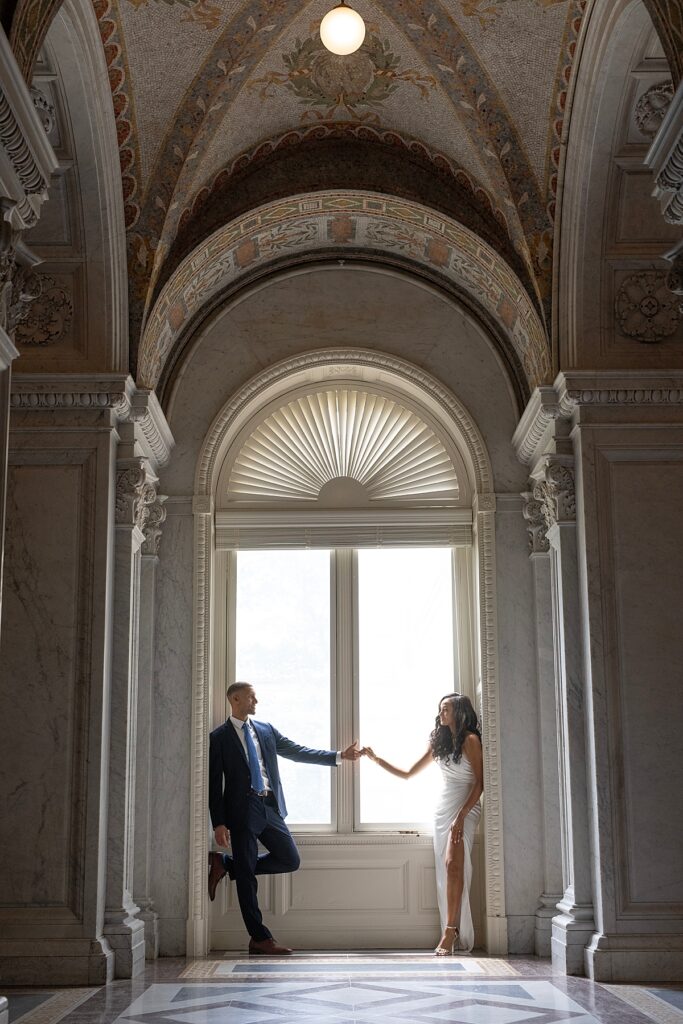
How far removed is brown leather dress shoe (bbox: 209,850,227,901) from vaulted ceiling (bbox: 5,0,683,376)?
3.95 meters

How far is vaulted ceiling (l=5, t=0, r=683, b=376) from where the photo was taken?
25.0ft

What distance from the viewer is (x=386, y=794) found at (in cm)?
947

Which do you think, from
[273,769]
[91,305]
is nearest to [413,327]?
[91,305]

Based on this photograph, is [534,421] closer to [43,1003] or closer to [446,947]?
[446,947]

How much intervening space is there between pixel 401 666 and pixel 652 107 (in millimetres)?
4504

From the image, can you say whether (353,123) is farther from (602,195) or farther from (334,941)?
(334,941)

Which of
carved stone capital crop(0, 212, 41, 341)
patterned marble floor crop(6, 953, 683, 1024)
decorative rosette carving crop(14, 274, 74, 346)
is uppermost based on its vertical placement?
decorative rosette carving crop(14, 274, 74, 346)

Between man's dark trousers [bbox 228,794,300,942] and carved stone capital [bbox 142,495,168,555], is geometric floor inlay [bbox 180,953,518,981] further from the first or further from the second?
carved stone capital [bbox 142,495,168,555]

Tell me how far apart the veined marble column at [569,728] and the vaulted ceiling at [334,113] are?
4.60 ft

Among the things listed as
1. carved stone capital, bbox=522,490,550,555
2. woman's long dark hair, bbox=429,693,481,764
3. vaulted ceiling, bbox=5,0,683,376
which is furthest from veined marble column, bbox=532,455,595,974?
vaulted ceiling, bbox=5,0,683,376

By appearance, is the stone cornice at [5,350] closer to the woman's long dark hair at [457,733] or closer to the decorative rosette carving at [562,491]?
the decorative rosette carving at [562,491]

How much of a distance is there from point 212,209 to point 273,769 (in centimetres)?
416

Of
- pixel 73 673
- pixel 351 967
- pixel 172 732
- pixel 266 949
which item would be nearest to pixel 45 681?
pixel 73 673

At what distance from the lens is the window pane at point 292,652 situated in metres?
9.48
